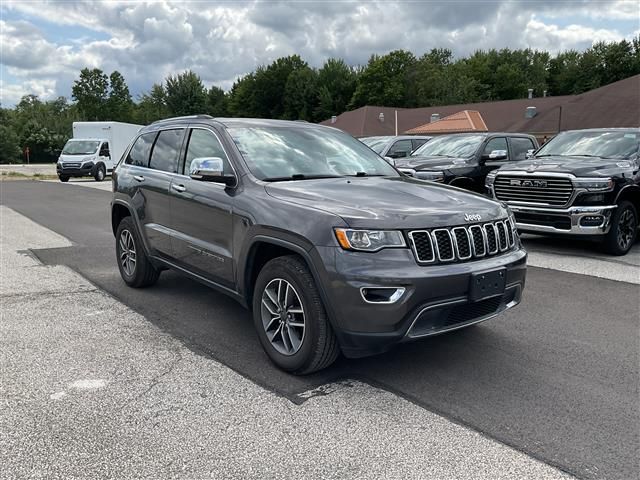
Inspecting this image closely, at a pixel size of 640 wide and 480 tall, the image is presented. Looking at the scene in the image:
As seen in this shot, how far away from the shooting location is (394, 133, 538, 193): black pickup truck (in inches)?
410

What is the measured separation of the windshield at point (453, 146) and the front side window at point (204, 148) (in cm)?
729

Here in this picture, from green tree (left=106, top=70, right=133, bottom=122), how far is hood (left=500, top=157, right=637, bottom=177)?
110 m

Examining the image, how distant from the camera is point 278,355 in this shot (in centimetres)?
378

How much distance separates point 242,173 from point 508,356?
2.44 metres

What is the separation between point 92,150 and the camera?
27.8 meters

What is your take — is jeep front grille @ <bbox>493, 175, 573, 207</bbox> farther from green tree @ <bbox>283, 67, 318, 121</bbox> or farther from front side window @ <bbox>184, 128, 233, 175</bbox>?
green tree @ <bbox>283, 67, 318, 121</bbox>

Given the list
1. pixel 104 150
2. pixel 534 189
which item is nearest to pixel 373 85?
pixel 104 150

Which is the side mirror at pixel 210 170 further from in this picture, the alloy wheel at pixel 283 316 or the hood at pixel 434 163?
the hood at pixel 434 163

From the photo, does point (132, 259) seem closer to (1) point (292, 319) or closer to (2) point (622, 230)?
(1) point (292, 319)

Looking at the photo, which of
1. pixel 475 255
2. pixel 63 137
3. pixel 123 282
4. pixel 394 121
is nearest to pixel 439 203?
pixel 475 255

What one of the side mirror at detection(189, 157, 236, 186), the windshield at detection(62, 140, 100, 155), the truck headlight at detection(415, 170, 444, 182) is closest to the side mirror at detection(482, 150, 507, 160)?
the truck headlight at detection(415, 170, 444, 182)

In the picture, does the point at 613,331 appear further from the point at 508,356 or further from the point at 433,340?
the point at 433,340

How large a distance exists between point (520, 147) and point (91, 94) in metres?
116

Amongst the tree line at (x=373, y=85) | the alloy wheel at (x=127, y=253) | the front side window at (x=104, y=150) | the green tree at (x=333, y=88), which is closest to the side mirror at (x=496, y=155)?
the alloy wheel at (x=127, y=253)
